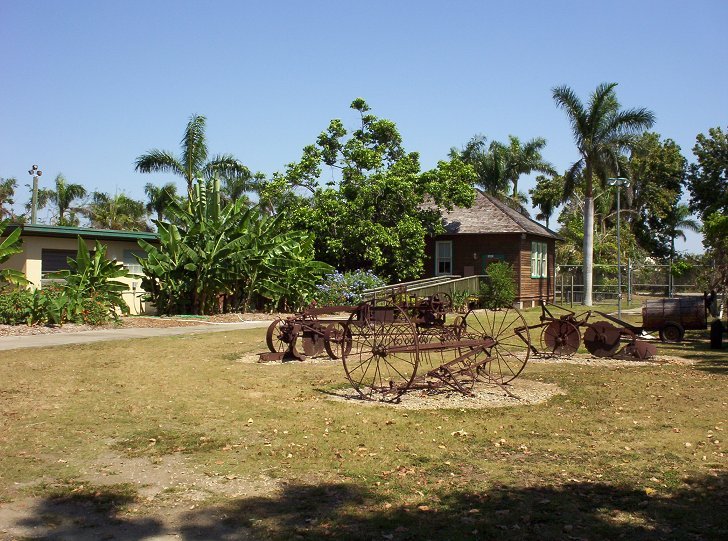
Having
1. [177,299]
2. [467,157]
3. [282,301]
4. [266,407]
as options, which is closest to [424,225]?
[282,301]

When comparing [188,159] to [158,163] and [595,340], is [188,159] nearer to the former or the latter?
[158,163]

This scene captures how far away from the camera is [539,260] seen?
37.2 m

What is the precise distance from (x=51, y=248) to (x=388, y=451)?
69.2 ft

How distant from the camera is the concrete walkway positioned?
17.0m

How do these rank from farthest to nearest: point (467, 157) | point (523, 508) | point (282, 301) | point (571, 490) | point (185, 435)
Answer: point (467, 157) < point (282, 301) < point (185, 435) < point (571, 490) < point (523, 508)

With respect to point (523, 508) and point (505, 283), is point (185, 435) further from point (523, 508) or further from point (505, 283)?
point (505, 283)

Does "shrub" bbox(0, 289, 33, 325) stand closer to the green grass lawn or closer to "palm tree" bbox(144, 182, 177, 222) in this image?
the green grass lawn

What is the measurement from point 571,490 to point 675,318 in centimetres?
1367

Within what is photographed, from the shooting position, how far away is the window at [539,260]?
36.3m

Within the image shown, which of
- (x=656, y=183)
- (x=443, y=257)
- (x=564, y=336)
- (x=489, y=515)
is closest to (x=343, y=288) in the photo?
(x=443, y=257)

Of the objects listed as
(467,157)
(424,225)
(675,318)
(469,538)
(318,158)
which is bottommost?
(469,538)

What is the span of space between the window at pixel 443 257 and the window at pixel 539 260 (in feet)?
13.4

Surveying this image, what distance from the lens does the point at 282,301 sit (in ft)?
89.8

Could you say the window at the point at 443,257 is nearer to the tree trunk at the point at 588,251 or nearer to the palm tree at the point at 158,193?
the tree trunk at the point at 588,251
